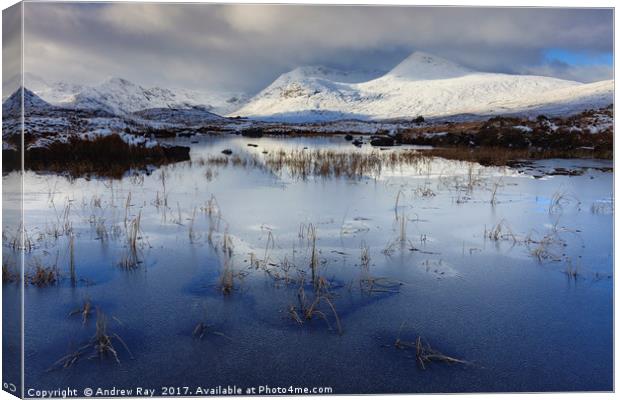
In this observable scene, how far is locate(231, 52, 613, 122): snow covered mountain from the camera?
4.58 metres

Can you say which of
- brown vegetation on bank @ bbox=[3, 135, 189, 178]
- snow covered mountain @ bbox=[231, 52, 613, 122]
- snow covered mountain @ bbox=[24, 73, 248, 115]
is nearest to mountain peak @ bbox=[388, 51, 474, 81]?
snow covered mountain @ bbox=[231, 52, 613, 122]

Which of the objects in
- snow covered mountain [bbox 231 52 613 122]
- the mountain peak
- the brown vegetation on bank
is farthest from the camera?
the brown vegetation on bank

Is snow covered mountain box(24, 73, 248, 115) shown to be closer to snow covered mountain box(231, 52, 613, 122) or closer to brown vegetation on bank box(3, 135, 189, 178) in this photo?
snow covered mountain box(231, 52, 613, 122)

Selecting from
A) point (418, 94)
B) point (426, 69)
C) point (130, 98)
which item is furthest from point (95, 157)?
point (426, 69)

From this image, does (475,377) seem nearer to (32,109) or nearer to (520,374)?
(520,374)

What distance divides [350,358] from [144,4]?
2894mm

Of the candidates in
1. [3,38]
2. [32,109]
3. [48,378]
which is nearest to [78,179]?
[32,109]

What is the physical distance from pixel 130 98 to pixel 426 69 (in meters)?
3.00

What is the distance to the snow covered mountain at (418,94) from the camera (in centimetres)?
458

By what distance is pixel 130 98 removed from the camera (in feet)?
15.6

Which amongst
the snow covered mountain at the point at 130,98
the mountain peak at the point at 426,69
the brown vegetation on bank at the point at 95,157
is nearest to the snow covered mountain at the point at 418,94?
the mountain peak at the point at 426,69

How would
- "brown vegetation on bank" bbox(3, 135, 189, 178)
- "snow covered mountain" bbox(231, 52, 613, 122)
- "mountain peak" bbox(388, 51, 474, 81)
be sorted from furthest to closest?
1. "brown vegetation on bank" bbox(3, 135, 189, 178)
2. "snow covered mountain" bbox(231, 52, 613, 122)
3. "mountain peak" bbox(388, 51, 474, 81)

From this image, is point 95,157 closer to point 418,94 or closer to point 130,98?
point 130,98

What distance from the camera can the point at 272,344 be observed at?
285cm
